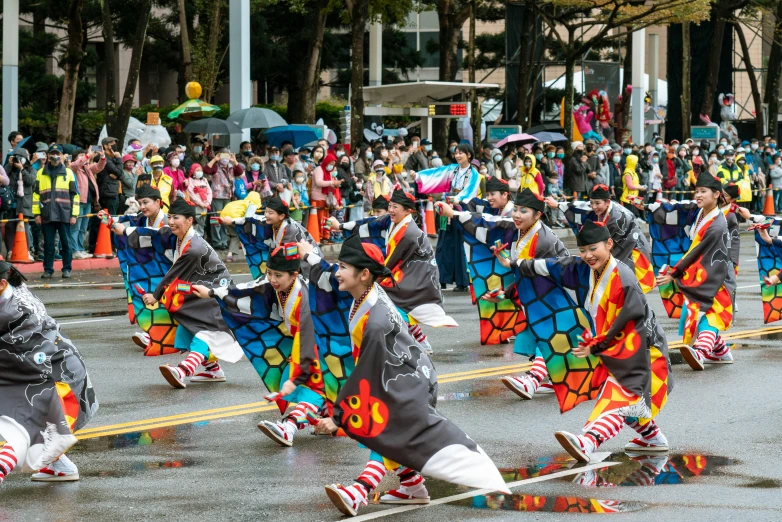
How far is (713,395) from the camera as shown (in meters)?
10.6

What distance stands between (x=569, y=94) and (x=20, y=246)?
59.0 ft

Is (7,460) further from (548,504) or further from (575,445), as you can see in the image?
(575,445)

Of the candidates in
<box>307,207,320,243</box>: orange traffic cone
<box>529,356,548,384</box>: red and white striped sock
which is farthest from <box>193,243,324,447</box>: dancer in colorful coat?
<box>307,207,320,243</box>: orange traffic cone

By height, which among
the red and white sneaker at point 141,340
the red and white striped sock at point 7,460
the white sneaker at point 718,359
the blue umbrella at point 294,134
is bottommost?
the white sneaker at point 718,359

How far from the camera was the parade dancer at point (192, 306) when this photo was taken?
10977 millimetres

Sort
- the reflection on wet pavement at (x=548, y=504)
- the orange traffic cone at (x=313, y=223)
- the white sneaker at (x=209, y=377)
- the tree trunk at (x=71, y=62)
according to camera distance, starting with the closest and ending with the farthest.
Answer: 1. the reflection on wet pavement at (x=548, y=504)
2. the white sneaker at (x=209, y=377)
3. the orange traffic cone at (x=313, y=223)
4. the tree trunk at (x=71, y=62)

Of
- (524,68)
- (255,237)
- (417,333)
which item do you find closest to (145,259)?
(255,237)

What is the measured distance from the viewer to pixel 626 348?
27.2 feet

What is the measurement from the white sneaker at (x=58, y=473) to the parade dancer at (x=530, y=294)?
3.39 metres

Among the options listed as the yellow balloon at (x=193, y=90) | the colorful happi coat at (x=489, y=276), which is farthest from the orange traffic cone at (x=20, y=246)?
the yellow balloon at (x=193, y=90)

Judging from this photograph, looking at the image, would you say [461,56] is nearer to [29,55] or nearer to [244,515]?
[29,55]

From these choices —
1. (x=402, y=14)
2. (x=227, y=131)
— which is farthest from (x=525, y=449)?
(x=402, y=14)

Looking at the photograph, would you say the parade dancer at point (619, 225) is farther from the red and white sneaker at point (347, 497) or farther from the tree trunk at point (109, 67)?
the tree trunk at point (109, 67)

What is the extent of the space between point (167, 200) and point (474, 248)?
24.3 ft
